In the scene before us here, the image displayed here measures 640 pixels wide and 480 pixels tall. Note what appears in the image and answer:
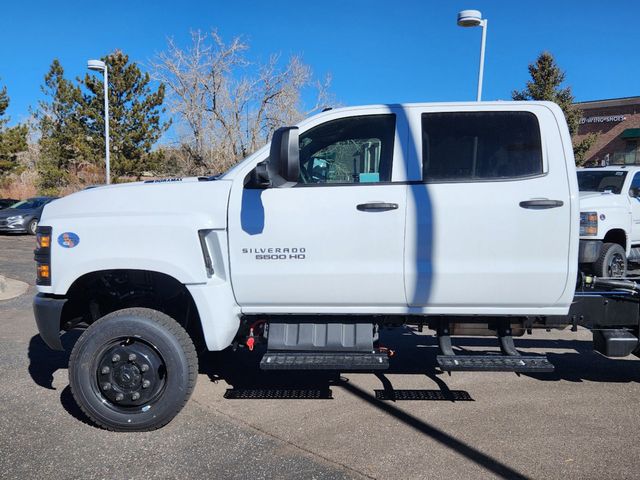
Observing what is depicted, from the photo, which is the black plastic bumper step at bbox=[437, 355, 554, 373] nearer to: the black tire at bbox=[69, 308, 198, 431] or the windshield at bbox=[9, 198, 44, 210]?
the black tire at bbox=[69, 308, 198, 431]

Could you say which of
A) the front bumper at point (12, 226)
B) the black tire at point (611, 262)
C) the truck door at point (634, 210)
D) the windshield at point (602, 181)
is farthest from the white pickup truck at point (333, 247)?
Answer: the front bumper at point (12, 226)

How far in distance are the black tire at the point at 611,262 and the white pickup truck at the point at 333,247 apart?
13.6 feet

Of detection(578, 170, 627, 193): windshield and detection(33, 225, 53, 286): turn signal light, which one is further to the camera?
Answer: detection(578, 170, 627, 193): windshield

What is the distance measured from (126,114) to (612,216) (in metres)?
27.3

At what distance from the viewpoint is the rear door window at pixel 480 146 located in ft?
12.7

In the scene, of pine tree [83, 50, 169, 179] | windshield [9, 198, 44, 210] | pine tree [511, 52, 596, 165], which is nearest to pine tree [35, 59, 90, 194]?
pine tree [83, 50, 169, 179]

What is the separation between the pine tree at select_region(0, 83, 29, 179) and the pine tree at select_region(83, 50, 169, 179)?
12.0 ft

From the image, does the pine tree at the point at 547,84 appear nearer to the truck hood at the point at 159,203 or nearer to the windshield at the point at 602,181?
the windshield at the point at 602,181

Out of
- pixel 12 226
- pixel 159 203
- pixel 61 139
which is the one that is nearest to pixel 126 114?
pixel 61 139

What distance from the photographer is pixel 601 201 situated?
7.85 m

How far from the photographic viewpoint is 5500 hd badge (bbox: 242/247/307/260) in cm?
378

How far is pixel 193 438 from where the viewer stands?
3723 millimetres

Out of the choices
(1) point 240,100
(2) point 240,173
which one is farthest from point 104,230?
Result: (1) point 240,100

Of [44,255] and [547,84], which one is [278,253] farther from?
[547,84]
